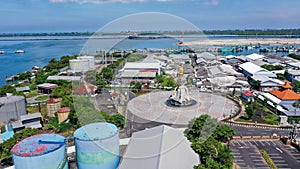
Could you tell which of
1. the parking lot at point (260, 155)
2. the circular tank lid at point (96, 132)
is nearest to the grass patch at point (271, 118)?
the parking lot at point (260, 155)

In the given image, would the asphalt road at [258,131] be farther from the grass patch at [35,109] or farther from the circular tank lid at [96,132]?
the grass patch at [35,109]

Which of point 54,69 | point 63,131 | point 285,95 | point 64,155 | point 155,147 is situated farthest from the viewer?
point 54,69

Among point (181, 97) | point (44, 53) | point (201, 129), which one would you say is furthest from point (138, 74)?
point (44, 53)

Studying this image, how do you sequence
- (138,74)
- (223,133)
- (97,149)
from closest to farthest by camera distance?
(97,149) → (223,133) → (138,74)

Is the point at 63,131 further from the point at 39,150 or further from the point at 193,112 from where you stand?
the point at 193,112

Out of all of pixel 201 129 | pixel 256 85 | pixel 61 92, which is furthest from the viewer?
pixel 256 85

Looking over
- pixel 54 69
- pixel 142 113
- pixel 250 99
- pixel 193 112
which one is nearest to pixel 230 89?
pixel 250 99

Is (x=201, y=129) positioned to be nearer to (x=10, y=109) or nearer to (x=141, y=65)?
(x=10, y=109)
